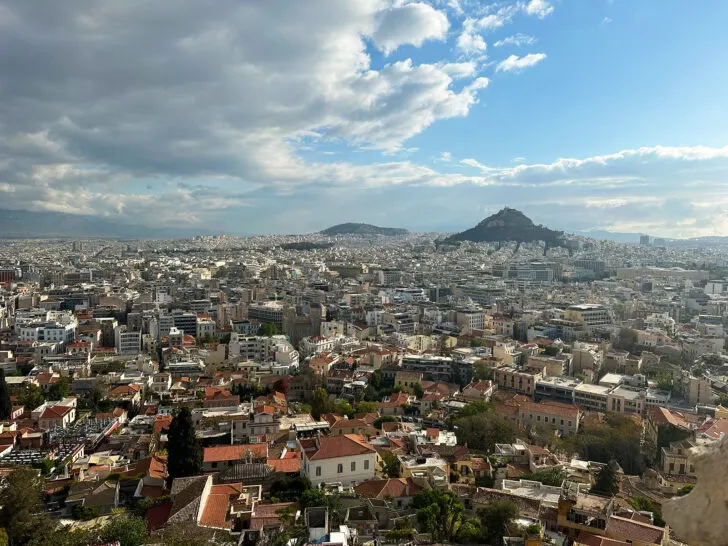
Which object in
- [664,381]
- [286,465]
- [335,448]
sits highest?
[335,448]

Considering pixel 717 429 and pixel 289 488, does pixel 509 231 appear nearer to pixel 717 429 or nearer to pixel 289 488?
pixel 717 429

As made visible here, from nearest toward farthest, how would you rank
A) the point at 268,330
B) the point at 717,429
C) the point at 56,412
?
the point at 717,429 < the point at 56,412 < the point at 268,330

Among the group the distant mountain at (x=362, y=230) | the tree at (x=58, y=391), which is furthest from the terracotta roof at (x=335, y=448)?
the distant mountain at (x=362, y=230)

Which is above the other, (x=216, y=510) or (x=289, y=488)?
(x=216, y=510)

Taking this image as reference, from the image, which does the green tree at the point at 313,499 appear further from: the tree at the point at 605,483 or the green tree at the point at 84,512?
the tree at the point at 605,483

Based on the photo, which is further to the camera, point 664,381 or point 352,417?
point 664,381

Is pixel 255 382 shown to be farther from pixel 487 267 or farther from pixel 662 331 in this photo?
pixel 487 267

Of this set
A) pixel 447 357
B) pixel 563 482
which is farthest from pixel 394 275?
pixel 563 482

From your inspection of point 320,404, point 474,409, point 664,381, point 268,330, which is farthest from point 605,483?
point 268,330
